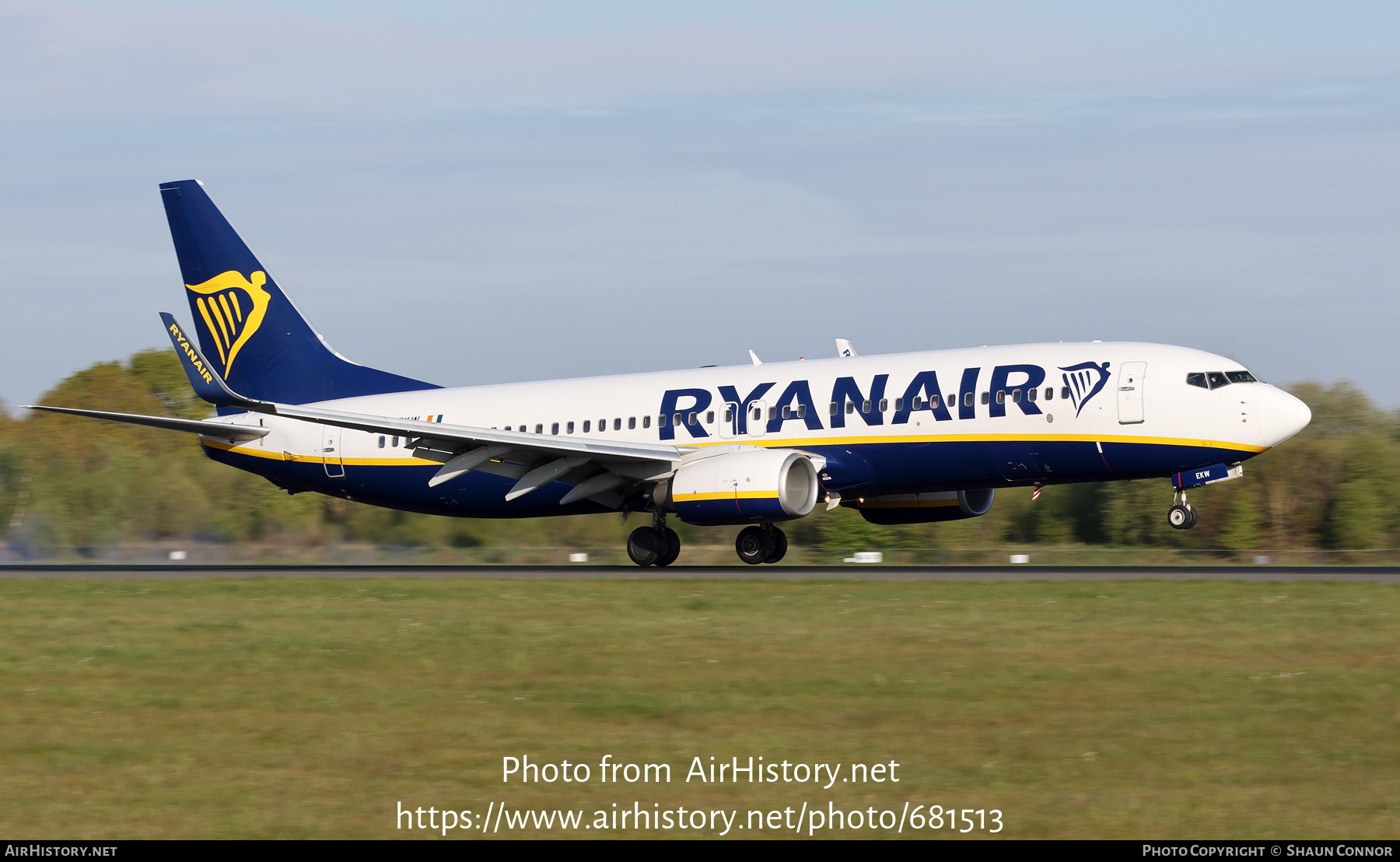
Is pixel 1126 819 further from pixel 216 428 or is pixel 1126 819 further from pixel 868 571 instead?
pixel 216 428

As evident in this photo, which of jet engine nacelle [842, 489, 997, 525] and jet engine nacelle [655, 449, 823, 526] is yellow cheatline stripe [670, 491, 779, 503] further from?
jet engine nacelle [842, 489, 997, 525]

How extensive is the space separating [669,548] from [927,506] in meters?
5.85

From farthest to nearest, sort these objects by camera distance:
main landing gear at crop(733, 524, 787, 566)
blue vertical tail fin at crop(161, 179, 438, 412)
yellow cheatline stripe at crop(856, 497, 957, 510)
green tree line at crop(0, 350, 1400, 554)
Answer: green tree line at crop(0, 350, 1400, 554) < blue vertical tail fin at crop(161, 179, 438, 412) < yellow cheatline stripe at crop(856, 497, 957, 510) < main landing gear at crop(733, 524, 787, 566)

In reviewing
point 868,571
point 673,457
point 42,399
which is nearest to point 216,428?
point 673,457

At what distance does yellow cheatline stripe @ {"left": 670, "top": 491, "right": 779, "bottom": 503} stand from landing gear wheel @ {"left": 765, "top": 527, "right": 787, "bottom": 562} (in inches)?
158

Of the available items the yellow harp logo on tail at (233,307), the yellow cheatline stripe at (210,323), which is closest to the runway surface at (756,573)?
the yellow cheatline stripe at (210,323)

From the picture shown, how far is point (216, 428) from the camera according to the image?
3509 cm

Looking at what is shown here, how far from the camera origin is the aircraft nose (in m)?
25.9

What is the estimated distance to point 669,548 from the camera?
102 feet

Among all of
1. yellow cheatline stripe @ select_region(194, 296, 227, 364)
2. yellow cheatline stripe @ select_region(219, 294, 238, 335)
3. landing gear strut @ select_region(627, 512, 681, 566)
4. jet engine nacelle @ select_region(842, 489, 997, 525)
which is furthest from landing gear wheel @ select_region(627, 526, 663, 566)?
yellow cheatline stripe @ select_region(194, 296, 227, 364)

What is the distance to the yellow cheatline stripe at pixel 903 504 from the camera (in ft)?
103

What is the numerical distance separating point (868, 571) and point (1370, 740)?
16924mm

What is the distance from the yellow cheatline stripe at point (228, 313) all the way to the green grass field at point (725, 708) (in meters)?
16.8

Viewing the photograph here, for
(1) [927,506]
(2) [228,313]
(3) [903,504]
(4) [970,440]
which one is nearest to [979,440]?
(4) [970,440]
